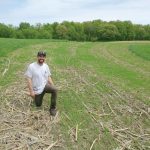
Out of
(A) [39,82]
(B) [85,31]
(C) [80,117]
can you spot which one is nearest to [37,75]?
(A) [39,82]

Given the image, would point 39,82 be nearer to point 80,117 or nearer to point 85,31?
point 80,117

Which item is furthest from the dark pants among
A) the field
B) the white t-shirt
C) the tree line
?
the tree line

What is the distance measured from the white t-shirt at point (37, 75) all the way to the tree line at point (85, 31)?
100638 millimetres

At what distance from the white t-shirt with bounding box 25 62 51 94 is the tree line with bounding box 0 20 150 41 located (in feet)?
330

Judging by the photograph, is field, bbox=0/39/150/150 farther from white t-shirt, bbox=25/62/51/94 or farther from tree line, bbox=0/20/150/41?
tree line, bbox=0/20/150/41

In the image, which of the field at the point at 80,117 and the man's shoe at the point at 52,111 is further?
the man's shoe at the point at 52,111

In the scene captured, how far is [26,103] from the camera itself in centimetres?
1236

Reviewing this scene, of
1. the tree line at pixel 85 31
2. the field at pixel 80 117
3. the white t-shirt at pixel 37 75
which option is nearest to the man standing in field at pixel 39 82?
the white t-shirt at pixel 37 75

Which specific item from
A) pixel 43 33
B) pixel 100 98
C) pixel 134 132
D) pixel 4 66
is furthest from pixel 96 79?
pixel 43 33

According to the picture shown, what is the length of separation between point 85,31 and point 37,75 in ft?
364

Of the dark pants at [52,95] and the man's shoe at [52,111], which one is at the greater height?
the dark pants at [52,95]

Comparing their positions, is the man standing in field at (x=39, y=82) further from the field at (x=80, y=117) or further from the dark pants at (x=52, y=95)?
the field at (x=80, y=117)

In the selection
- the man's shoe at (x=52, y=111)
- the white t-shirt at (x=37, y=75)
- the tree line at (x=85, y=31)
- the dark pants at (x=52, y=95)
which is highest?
the white t-shirt at (x=37, y=75)

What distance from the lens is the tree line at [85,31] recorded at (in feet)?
374
